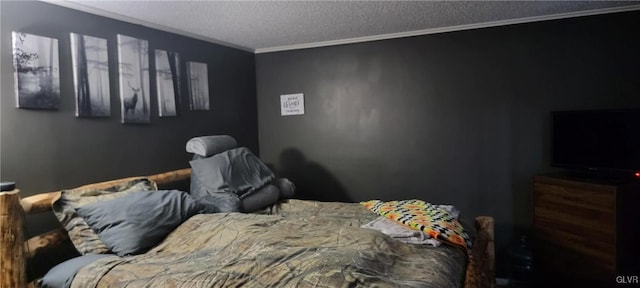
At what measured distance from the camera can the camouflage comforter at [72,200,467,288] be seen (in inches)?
56.1

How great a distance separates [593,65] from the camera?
3.07 meters

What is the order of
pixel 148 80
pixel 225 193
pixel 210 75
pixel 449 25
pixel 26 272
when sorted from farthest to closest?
pixel 210 75, pixel 449 25, pixel 148 80, pixel 225 193, pixel 26 272

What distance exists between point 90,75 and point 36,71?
33 cm

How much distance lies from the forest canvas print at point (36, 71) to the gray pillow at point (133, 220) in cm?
73

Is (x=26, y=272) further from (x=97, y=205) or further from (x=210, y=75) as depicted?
(x=210, y=75)

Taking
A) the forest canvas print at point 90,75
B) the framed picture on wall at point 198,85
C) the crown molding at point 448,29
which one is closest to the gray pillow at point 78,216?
the forest canvas print at point 90,75

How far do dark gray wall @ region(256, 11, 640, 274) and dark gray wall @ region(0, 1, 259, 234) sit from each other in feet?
3.43

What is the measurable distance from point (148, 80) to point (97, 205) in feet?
3.94

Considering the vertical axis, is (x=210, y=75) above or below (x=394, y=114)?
above

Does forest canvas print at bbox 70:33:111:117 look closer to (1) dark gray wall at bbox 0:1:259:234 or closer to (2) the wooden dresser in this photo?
(1) dark gray wall at bbox 0:1:259:234

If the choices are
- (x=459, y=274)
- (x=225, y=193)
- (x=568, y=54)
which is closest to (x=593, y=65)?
(x=568, y=54)

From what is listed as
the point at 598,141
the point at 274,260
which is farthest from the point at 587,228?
the point at 274,260

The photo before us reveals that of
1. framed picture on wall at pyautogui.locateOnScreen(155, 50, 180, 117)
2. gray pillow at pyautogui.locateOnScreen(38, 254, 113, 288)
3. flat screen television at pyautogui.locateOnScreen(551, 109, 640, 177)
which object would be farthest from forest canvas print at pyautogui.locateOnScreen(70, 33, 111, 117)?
flat screen television at pyautogui.locateOnScreen(551, 109, 640, 177)

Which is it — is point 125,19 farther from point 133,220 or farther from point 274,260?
point 274,260
